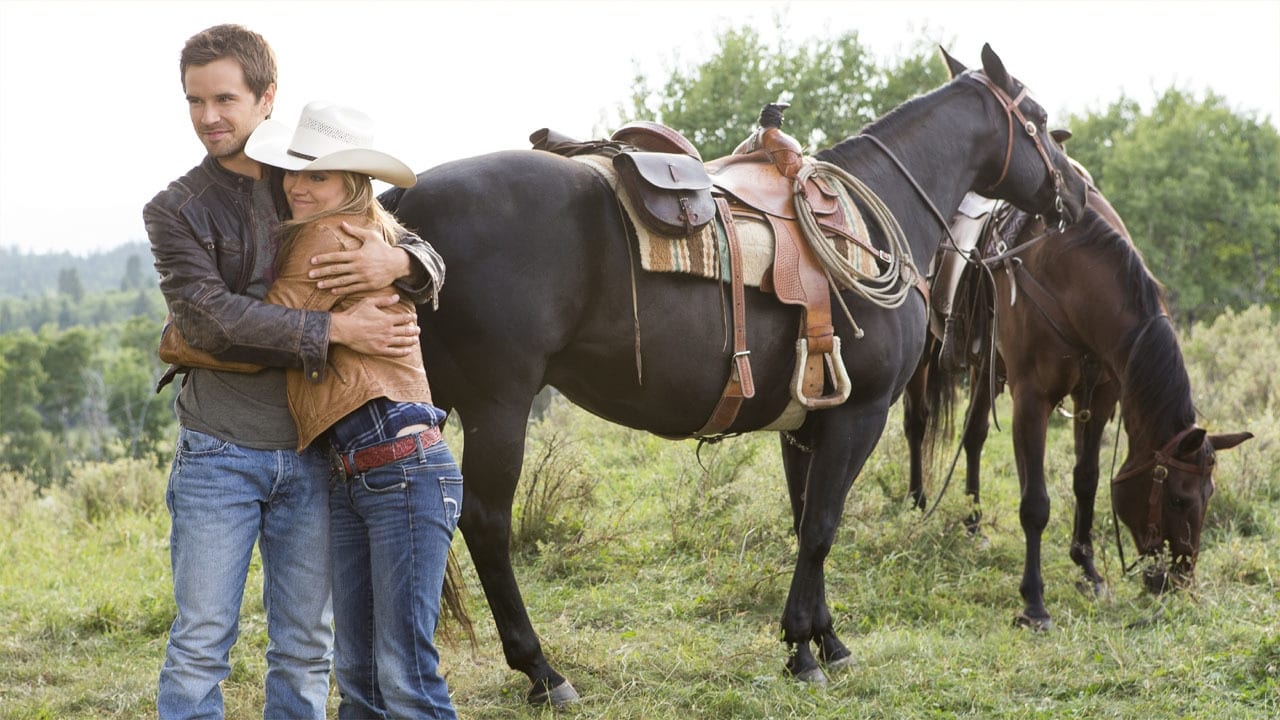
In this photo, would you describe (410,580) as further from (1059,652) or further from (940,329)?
(940,329)

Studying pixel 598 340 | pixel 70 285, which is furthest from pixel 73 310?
pixel 598 340

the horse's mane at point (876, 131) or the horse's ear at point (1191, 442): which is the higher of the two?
the horse's mane at point (876, 131)

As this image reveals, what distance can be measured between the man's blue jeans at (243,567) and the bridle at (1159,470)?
3.91 meters

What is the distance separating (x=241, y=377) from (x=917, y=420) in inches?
207

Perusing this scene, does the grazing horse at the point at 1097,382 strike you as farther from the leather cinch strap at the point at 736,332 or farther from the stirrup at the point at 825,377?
the leather cinch strap at the point at 736,332

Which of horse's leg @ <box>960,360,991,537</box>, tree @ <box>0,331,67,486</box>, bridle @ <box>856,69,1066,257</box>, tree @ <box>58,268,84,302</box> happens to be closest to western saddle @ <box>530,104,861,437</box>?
Result: bridle @ <box>856,69,1066,257</box>

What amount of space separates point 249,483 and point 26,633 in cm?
298

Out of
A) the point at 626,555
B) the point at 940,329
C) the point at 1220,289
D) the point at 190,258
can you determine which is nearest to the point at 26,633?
the point at 626,555

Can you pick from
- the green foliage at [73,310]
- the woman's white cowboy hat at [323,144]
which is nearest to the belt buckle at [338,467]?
the woman's white cowboy hat at [323,144]

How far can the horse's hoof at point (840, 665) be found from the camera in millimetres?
4148

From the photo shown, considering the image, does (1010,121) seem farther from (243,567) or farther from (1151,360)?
(243,567)

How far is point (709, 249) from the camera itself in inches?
137

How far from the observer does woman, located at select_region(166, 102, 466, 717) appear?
94.9 inches

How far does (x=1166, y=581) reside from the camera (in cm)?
498
